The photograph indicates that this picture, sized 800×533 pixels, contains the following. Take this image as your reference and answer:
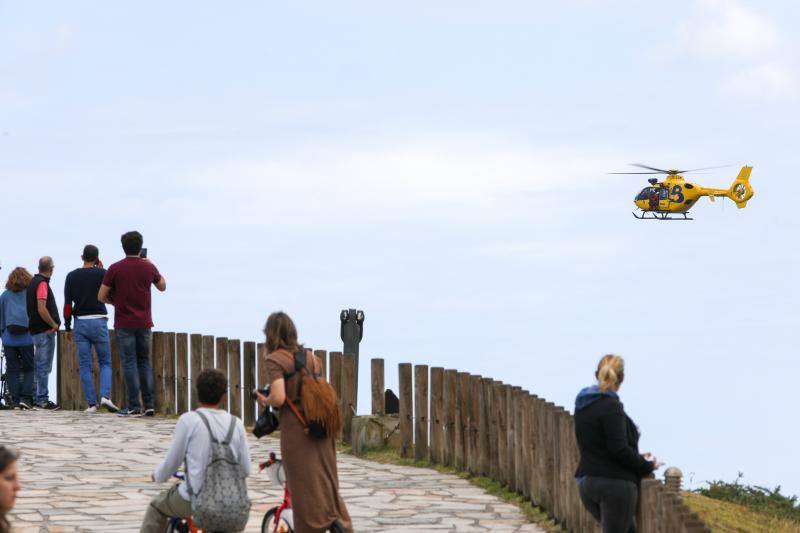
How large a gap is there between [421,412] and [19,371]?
27.4 feet

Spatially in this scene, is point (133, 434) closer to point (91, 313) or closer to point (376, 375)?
point (91, 313)

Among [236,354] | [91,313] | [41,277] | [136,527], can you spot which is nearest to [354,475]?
[136,527]

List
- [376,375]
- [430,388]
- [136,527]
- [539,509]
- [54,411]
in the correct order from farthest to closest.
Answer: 1. [54,411]
2. [376,375]
3. [430,388]
4. [539,509]
5. [136,527]

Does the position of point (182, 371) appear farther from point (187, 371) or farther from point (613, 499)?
point (613, 499)

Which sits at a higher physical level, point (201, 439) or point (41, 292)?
point (41, 292)

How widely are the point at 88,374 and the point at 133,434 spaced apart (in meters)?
2.33

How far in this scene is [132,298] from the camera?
17.5 m

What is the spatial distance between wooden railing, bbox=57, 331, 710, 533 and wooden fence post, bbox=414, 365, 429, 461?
0.04ft

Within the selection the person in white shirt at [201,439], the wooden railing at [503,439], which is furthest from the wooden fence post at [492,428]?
the person in white shirt at [201,439]

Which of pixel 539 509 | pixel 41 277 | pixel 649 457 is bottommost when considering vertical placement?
pixel 539 509

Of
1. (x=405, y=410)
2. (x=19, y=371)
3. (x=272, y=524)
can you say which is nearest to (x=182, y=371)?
(x=19, y=371)

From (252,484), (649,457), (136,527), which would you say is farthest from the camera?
(252,484)

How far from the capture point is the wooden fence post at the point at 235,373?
18234mm

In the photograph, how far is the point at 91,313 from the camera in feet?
60.1
